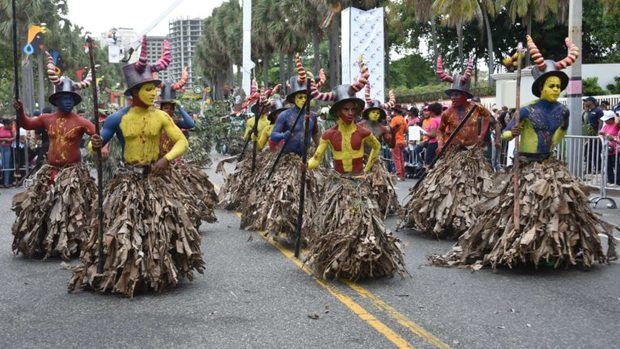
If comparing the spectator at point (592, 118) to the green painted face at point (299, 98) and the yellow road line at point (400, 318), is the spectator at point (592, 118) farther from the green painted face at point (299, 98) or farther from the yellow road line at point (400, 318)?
the yellow road line at point (400, 318)

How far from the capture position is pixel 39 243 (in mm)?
9305

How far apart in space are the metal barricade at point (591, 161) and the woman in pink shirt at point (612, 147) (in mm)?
65

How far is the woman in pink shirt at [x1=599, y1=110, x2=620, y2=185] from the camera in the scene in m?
14.1

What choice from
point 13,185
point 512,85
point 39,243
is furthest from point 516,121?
point 512,85

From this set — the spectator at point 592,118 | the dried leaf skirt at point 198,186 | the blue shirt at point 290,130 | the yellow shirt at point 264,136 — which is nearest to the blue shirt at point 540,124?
the blue shirt at point 290,130

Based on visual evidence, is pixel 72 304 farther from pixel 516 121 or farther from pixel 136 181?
pixel 516 121

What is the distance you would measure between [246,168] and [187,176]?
4.08 ft

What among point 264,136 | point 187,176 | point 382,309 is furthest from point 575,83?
point 382,309

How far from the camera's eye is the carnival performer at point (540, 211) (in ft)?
26.5

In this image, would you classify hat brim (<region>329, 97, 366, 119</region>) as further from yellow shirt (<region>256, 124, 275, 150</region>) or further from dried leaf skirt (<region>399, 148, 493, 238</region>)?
yellow shirt (<region>256, 124, 275, 150</region>)

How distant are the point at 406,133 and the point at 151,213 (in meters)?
14.1

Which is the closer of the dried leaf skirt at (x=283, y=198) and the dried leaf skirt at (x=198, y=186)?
the dried leaf skirt at (x=283, y=198)

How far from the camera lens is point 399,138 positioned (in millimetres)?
19141

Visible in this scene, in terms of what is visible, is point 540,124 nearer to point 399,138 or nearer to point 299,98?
point 299,98
